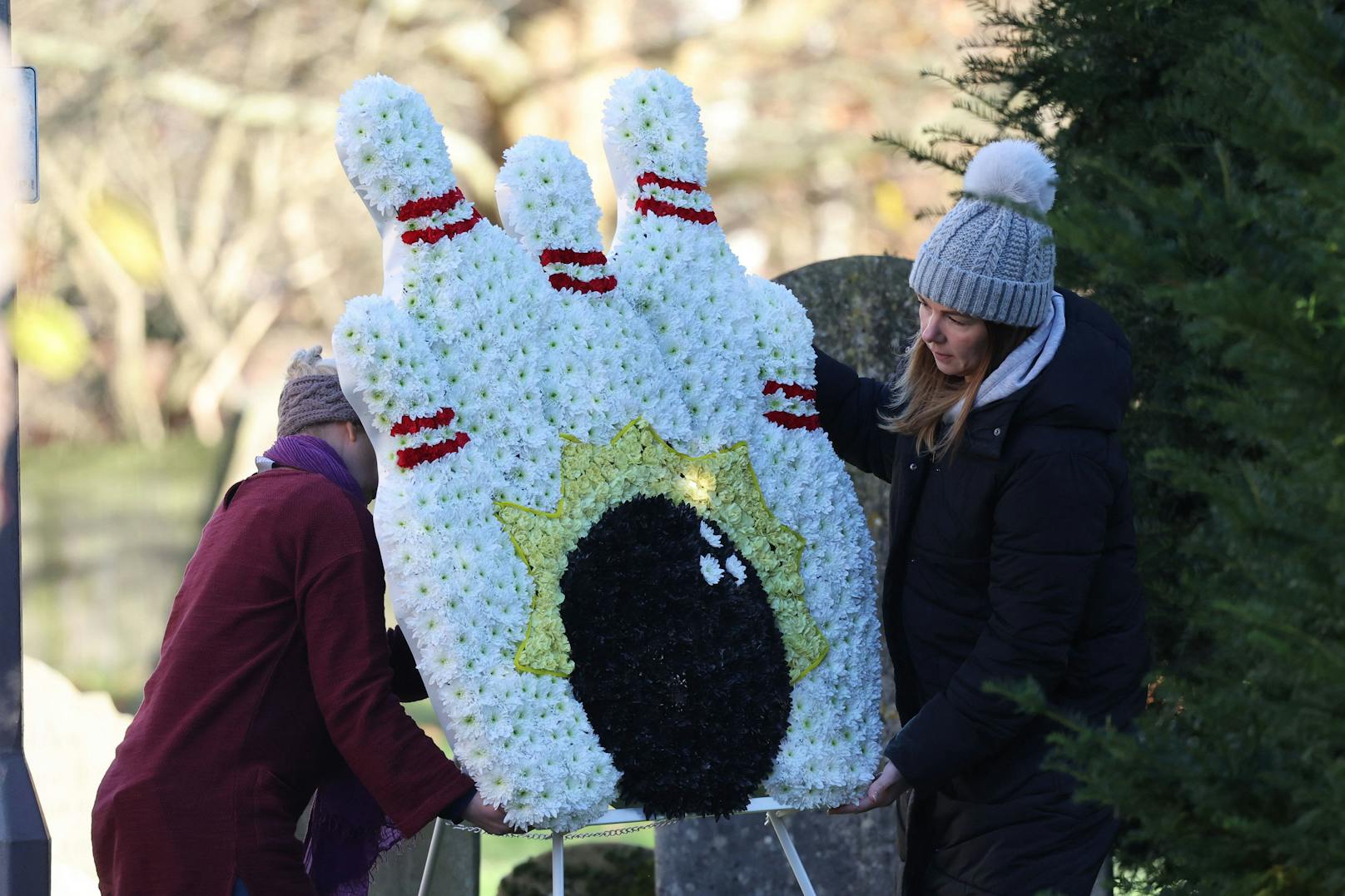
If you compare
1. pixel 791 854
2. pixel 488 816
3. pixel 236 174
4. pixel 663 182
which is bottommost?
pixel 791 854

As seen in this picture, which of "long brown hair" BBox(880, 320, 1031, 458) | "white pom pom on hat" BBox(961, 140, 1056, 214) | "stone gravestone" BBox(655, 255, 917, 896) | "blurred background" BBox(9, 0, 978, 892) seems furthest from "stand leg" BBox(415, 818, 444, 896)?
"blurred background" BBox(9, 0, 978, 892)

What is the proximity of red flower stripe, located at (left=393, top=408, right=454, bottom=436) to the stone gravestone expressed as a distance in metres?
1.67

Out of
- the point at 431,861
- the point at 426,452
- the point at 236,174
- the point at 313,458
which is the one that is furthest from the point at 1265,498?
the point at 236,174

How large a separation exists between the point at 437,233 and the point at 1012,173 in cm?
89

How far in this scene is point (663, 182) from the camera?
2.52m

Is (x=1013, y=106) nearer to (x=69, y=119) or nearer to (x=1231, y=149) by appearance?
(x=1231, y=149)

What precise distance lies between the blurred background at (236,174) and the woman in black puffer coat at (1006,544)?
5.76 m

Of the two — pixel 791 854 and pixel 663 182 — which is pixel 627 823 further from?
pixel 663 182

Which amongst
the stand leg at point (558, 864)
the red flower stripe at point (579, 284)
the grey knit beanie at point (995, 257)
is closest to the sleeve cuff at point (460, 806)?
the stand leg at point (558, 864)

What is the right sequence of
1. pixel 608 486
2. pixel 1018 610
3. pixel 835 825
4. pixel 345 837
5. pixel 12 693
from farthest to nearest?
pixel 835 825, pixel 12 693, pixel 345 837, pixel 608 486, pixel 1018 610

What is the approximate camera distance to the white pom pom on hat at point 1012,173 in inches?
91.0

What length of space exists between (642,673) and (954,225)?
833 mm

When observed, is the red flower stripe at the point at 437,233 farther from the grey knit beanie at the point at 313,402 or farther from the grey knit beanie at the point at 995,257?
the grey knit beanie at the point at 995,257

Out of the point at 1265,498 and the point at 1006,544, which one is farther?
the point at 1006,544
